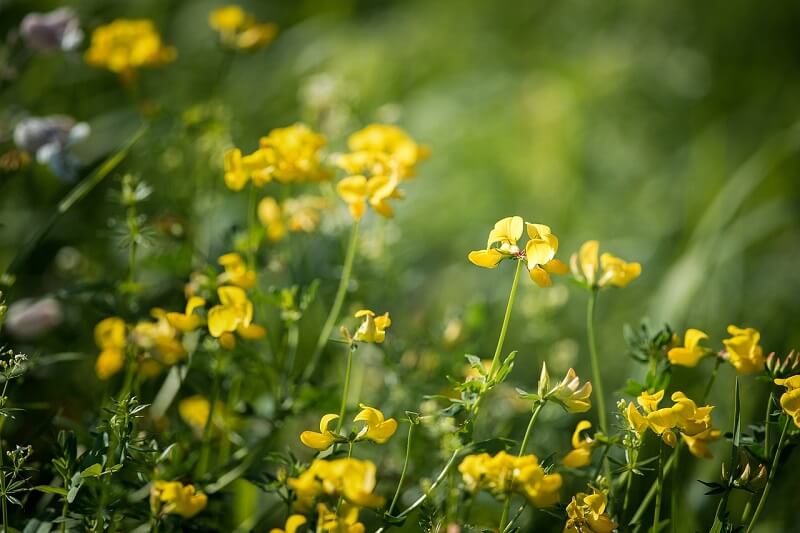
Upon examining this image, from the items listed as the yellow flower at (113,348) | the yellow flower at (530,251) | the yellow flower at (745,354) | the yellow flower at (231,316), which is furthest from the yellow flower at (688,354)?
the yellow flower at (113,348)

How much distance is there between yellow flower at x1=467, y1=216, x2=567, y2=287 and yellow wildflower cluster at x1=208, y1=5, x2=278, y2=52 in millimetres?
779

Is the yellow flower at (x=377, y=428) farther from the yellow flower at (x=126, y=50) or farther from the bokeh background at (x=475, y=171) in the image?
the yellow flower at (x=126, y=50)

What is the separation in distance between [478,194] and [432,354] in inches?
52.2

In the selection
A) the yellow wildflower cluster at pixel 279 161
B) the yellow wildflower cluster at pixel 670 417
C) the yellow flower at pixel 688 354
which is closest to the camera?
the yellow wildflower cluster at pixel 670 417

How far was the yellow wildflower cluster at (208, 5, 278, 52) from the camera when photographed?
1.46m

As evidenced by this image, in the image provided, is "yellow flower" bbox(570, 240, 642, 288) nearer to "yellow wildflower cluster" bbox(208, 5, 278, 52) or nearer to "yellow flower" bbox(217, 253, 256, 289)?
"yellow flower" bbox(217, 253, 256, 289)

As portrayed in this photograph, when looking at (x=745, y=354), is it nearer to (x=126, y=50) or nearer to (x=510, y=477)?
(x=510, y=477)

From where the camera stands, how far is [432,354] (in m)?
1.34

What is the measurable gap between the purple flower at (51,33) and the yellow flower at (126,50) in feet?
0.15

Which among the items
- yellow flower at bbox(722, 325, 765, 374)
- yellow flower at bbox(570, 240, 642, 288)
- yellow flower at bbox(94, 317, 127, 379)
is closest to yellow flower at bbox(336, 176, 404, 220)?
yellow flower at bbox(570, 240, 642, 288)

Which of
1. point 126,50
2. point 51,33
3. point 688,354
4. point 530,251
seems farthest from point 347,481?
point 51,33

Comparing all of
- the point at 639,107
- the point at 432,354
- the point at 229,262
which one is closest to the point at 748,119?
the point at 639,107

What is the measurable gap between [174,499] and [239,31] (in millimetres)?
998

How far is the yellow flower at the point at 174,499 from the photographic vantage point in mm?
872
